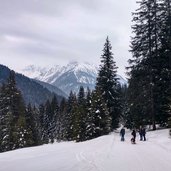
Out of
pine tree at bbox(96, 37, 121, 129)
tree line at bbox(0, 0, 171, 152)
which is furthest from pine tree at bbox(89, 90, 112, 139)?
pine tree at bbox(96, 37, 121, 129)

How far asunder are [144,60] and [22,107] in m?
22.7

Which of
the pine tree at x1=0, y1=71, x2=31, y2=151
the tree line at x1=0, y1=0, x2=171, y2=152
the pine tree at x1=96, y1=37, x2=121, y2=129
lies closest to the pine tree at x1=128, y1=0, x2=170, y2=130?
the tree line at x1=0, y1=0, x2=171, y2=152

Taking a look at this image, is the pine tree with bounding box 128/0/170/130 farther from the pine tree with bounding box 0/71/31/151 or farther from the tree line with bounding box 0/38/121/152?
the pine tree with bounding box 0/71/31/151

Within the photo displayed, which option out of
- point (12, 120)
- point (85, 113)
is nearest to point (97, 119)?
point (85, 113)

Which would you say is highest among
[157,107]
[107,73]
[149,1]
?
[149,1]

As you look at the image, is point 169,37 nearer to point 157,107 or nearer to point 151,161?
point 157,107

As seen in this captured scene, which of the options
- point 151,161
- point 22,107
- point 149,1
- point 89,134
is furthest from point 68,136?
point 151,161

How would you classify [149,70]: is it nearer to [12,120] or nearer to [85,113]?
[85,113]

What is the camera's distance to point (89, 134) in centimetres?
5031

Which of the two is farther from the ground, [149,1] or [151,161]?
[149,1]

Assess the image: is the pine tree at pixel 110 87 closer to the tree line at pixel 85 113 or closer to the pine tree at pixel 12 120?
the tree line at pixel 85 113

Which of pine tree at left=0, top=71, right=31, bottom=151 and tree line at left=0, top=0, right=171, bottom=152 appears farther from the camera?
pine tree at left=0, top=71, right=31, bottom=151

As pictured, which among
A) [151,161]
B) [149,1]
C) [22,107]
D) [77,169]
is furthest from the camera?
[22,107]

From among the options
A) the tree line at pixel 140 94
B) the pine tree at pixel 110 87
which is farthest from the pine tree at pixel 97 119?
the pine tree at pixel 110 87
